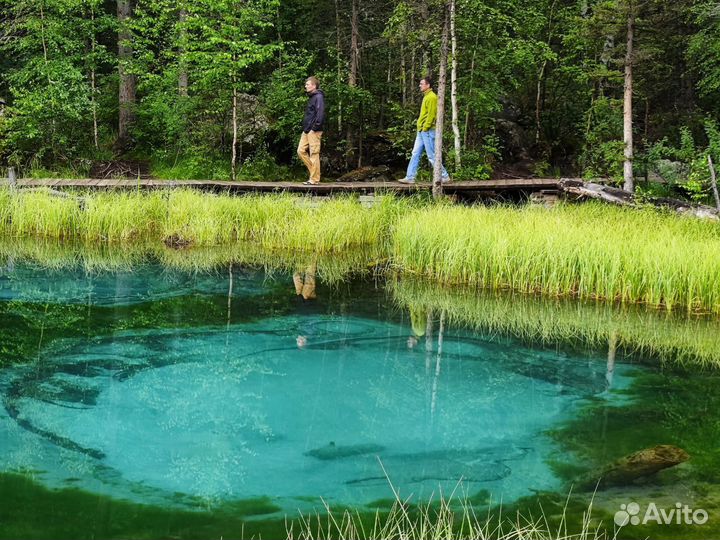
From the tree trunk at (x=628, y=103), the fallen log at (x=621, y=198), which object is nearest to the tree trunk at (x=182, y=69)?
the fallen log at (x=621, y=198)

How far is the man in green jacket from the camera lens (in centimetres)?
1239

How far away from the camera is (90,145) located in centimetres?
1731

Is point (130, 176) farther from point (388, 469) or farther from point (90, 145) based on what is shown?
point (388, 469)

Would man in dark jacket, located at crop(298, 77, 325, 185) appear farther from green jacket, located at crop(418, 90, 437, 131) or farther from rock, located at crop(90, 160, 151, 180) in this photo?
rock, located at crop(90, 160, 151, 180)

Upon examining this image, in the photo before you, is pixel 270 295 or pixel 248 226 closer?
pixel 270 295

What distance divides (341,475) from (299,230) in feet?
23.2

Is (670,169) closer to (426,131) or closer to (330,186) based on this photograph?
(426,131)

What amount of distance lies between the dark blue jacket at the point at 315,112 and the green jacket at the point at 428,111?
1696 mm

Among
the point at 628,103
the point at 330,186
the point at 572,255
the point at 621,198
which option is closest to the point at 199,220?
the point at 330,186

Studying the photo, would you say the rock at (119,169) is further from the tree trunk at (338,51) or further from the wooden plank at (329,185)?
the tree trunk at (338,51)

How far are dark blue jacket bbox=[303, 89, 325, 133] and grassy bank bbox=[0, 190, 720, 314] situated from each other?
1370mm

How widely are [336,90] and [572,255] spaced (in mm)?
8863

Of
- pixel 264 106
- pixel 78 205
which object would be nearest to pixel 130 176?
pixel 264 106

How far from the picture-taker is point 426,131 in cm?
1284
